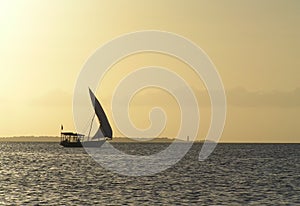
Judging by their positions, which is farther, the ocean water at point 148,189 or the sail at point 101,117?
the sail at point 101,117

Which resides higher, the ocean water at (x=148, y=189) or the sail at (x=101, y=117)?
the sail at (x=101, y=117)

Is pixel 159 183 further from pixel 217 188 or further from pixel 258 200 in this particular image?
pixel 258 200

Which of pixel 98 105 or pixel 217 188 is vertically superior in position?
pixel 98 105

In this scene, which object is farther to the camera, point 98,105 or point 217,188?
point 98,105

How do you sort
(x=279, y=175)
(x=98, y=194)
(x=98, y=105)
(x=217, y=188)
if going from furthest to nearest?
(x=98, y=105) < (x=279, y=175) < (x=217, y=188) < (x=98, y=194)

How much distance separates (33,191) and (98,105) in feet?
404

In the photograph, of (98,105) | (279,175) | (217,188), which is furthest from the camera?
(98,105)

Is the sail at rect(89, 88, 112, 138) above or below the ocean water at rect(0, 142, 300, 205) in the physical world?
above

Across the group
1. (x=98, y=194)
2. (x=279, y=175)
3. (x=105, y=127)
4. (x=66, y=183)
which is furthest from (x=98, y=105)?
(x=98, y=194)

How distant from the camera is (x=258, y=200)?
62.8 meters

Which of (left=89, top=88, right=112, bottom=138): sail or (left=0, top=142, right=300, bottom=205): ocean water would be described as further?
(left=89, top=88, right=112, bottom=138): sail

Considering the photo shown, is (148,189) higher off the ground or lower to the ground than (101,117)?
lower

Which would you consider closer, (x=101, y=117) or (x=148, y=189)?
(x=148, y=189)

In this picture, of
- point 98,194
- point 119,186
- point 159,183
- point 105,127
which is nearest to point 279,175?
point 159,183
